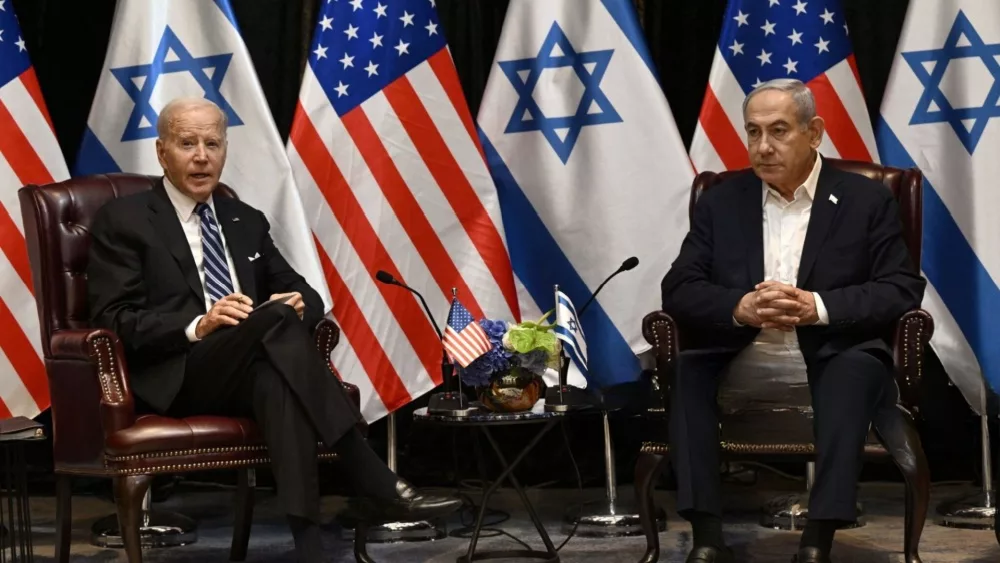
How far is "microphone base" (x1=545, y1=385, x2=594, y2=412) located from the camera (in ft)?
12.7

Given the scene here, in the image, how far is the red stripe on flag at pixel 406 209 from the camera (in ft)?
16.3

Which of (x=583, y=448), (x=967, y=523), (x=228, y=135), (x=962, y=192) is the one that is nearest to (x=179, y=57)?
(x=228, y=135)

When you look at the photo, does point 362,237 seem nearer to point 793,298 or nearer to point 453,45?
point 453,45

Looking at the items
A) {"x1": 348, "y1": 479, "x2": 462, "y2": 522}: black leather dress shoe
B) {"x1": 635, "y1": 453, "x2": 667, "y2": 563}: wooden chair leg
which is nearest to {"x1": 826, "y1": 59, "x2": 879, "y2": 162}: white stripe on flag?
{"x1": 635, "y1": 453, "x2": 667, "y2": 563}: wooden chair leg

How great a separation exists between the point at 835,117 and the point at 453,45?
5.28 feet

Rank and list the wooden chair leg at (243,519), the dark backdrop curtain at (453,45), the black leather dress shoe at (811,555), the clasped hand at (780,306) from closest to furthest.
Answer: the black leather dress shoe at (811,555) < the clasped hand at (780,306) < the wooden chair leg at (243,519) < the dark backdrop curtain at (453,45)

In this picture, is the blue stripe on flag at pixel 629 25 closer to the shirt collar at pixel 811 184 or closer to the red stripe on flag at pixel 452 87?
the red stripe on flag at pixel 452 87

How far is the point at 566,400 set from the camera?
12.9 feet

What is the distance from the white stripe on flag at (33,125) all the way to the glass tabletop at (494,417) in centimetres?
193

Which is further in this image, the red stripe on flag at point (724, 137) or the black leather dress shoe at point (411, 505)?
the red stripe on flag at point (724, 137)

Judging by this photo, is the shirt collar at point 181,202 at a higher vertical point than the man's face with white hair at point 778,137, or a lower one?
lower

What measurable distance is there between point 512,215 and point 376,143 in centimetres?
57

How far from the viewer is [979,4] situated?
4.76 metres

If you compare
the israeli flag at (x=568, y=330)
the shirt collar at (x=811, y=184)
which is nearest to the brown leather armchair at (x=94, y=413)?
the israeli flag at (x=568, y=330)
